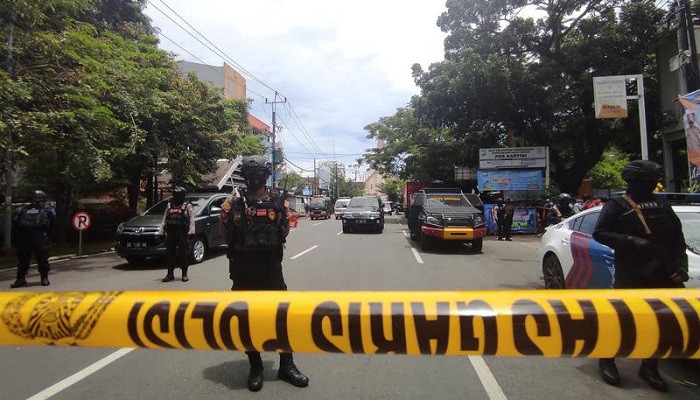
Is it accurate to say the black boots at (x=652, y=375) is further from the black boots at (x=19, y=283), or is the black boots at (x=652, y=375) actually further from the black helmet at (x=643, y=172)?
the black boots at (x=19, y=283)

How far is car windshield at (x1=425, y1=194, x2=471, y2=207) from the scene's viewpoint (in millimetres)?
13242

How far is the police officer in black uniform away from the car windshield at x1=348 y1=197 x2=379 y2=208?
57.7 ft

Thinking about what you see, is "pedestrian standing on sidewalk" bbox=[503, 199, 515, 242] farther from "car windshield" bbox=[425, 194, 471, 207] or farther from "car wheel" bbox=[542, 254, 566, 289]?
"car wheel" bbox=[542, 254, 566, 289]

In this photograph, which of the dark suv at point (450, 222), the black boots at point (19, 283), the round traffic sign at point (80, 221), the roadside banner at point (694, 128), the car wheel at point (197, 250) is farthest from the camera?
the dark suv at point (450, 222)

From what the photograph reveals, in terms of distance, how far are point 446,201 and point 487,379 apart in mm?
10211

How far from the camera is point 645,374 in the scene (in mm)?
3434

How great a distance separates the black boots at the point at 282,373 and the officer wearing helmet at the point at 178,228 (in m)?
5.08

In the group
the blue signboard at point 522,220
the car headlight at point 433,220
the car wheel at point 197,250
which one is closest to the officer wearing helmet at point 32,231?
the car wheel at point 197,250

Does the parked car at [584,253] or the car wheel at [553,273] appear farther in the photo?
the car wheel at [553,273]

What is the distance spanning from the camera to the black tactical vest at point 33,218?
754cm

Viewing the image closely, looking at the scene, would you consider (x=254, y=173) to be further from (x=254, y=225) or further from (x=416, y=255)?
(x=416, y=255)

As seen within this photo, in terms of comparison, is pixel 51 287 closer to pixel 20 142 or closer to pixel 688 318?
pixel 20 142

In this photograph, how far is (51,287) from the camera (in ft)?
25.7

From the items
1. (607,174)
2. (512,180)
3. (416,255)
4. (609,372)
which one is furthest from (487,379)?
(607,174)
